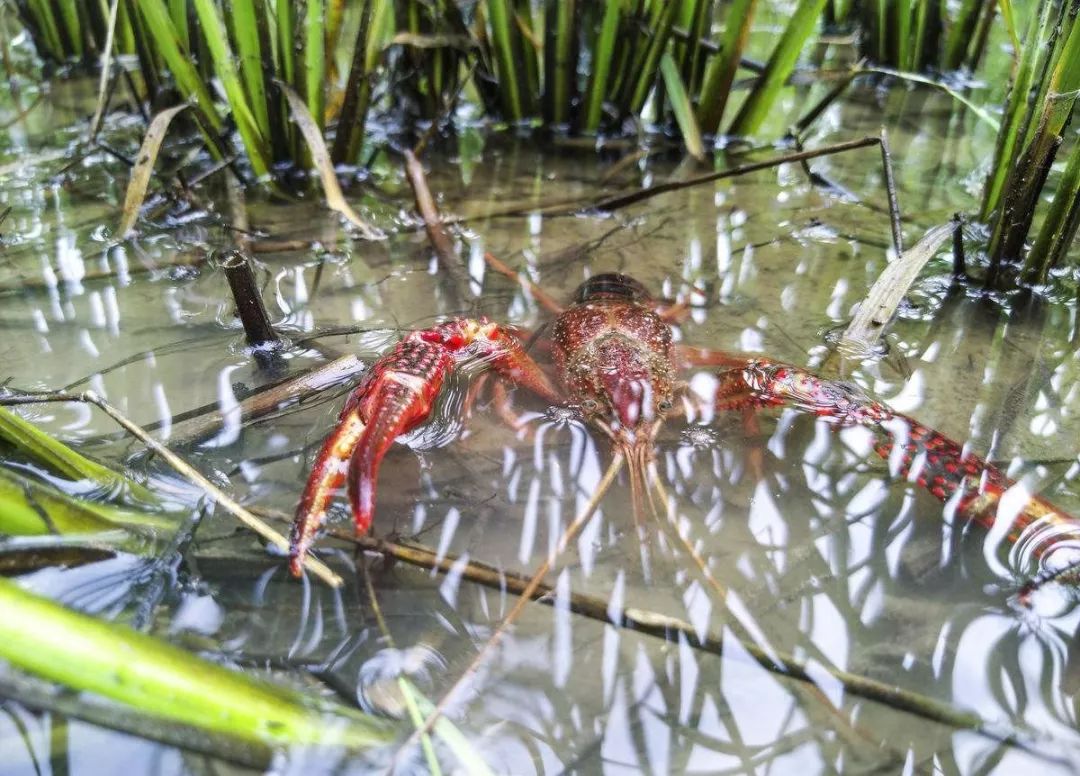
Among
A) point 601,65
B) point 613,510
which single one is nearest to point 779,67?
point 601,65

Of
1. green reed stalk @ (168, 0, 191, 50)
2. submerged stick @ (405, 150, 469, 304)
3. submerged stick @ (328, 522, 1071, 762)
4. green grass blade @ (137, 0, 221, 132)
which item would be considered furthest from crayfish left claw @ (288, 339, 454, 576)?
green reed stalk @ (168, 0, 191, 50)

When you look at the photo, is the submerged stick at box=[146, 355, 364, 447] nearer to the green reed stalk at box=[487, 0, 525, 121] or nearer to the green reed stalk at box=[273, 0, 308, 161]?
the green reed stalk at box=[273, 0, 308, 161]

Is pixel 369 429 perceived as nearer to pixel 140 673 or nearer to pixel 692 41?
pixel 140 673

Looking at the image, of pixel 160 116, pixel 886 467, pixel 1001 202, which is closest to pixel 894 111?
pixel 1001 202

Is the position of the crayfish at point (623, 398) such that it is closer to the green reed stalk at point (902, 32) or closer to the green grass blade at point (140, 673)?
the green grass blade at point (140, 673)

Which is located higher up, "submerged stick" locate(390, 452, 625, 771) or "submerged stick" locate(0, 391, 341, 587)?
"submerged stick" locate(0, 391, 341, 587)

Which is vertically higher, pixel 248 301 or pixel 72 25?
pixel 72 25
